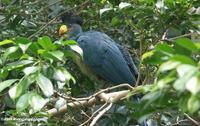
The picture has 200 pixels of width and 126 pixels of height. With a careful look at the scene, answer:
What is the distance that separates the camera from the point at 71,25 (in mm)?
2693

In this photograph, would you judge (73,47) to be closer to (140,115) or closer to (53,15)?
(140,115)

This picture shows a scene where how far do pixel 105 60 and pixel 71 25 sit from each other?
0.38 meters

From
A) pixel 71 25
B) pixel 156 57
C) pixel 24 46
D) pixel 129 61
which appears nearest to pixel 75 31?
pixel 71 25

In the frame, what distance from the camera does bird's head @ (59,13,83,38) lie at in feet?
8.60

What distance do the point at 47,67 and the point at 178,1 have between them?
79 centimetres

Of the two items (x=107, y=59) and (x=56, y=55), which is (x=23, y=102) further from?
(x=107, y=59)

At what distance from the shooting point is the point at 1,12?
2.51 m

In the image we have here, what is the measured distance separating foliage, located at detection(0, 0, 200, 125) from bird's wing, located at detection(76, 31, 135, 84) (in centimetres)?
11

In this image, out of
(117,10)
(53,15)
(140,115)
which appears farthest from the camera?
(53,15)

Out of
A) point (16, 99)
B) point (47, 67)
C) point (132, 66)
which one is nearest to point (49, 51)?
point (47, 67)

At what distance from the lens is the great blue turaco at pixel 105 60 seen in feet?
7.96

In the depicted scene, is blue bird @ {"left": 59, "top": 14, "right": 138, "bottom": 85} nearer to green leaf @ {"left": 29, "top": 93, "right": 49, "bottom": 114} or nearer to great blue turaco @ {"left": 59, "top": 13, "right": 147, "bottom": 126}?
great blue turaco @ {"left": 59, "top": 13, "right": 147, "bottom": 126}

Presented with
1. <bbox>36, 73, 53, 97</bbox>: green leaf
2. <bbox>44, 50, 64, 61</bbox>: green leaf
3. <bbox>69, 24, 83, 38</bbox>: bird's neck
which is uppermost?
<bbox>44, 50, 64, 61</bbox>: green leaf

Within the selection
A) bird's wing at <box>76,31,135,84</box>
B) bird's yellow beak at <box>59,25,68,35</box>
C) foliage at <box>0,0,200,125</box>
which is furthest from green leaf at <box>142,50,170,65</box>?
bird's yellow beak at <box>59,25,68,35</box>
